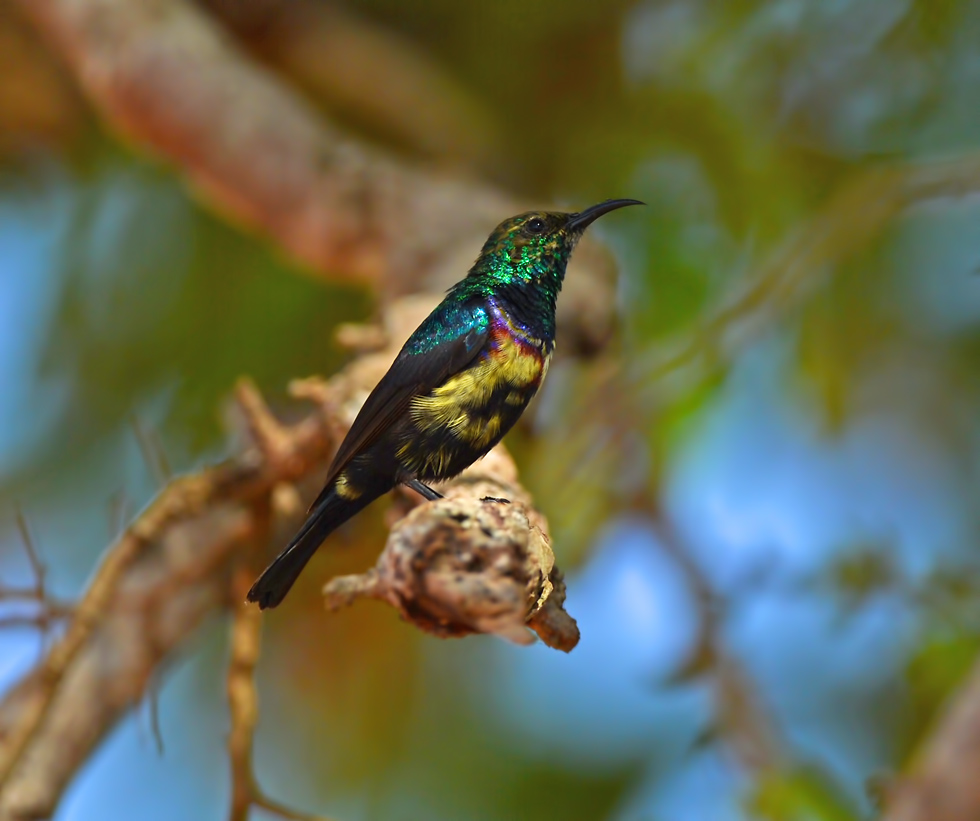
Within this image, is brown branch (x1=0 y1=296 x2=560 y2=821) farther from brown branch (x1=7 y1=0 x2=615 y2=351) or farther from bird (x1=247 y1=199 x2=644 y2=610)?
brown branch (x1=7 y1=0 x2=615 y2=351)

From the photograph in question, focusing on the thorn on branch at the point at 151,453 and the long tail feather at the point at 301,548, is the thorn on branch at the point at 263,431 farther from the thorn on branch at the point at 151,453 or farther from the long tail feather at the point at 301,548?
the long tail feather at the point at 301,548

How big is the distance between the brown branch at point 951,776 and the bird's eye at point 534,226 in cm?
169

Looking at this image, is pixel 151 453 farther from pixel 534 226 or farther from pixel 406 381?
pixel 534 226

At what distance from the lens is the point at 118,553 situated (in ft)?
11.6

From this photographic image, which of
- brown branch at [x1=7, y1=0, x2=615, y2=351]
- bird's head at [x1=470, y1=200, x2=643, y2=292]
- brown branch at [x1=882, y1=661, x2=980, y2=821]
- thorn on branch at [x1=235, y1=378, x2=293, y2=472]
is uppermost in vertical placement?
brown branch at [x1=7, y1=0, x2=615, y2=351]

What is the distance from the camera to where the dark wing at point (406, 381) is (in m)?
2.68

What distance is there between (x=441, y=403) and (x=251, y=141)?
2.38 meters

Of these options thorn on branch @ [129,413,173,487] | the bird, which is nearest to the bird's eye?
the bird

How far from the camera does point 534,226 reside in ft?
10.3

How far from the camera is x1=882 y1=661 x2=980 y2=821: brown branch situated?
111 inches

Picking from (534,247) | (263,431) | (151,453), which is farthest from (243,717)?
(534,247)

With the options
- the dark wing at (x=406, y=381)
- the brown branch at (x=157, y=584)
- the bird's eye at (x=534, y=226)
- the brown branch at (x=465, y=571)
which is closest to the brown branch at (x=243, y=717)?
the brown branch at (x=157, y=584)

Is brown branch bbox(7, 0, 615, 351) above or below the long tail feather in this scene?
above

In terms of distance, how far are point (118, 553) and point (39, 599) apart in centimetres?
33
